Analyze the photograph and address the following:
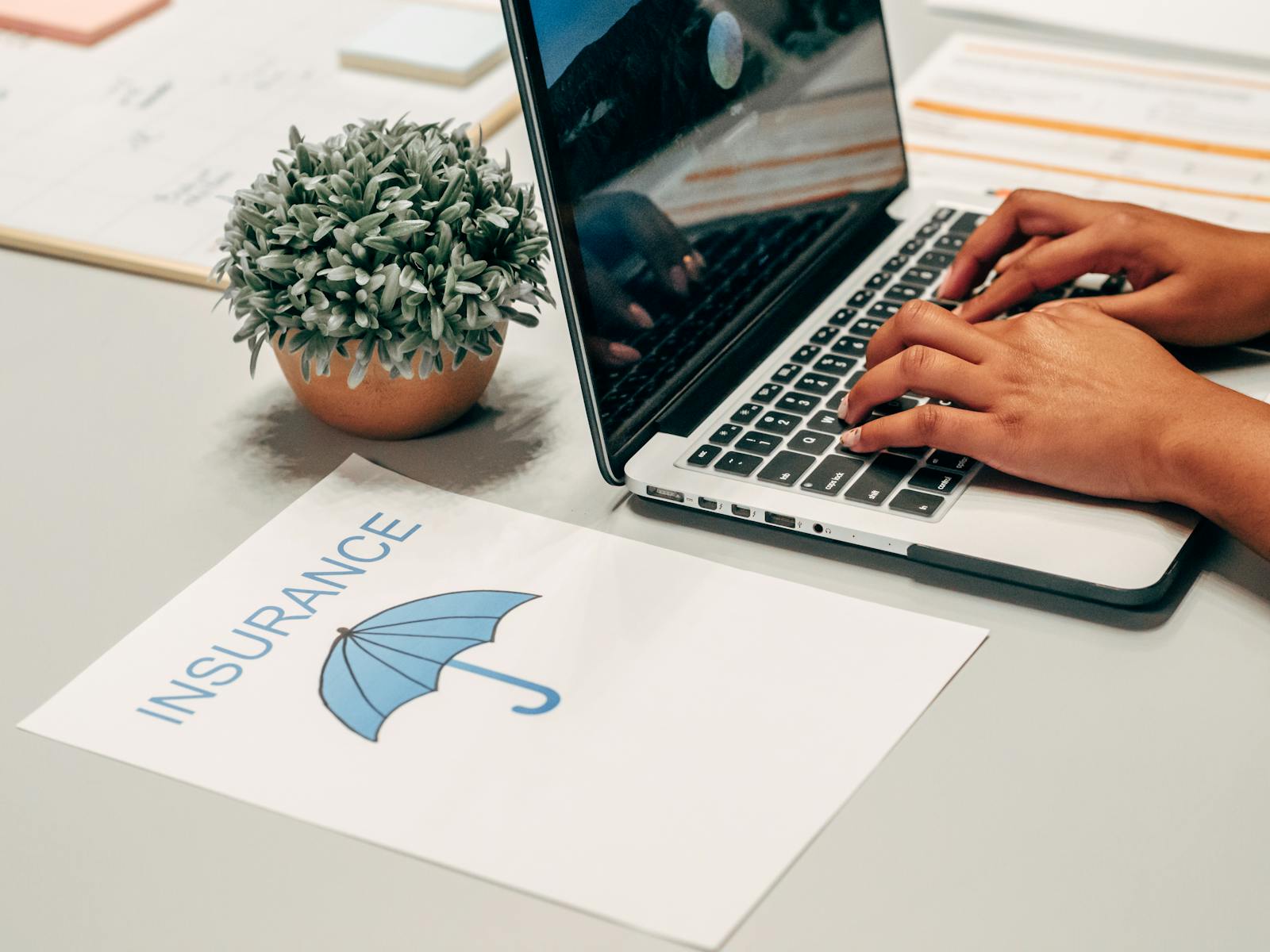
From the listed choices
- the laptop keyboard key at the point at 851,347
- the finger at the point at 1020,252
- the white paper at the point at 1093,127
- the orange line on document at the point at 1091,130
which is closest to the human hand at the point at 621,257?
the laptop keyboard key at the point at 851,347

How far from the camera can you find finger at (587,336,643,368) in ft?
2.08

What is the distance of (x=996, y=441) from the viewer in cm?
64

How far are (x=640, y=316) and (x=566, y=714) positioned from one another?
0.71 ft

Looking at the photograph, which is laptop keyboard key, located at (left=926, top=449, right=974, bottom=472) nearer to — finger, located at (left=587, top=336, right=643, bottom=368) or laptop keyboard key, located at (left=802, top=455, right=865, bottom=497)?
laptop keyboard key, located at (left=802, top=455, right=865, bottom=497)

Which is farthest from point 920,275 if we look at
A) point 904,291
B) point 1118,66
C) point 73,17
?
point 73,17

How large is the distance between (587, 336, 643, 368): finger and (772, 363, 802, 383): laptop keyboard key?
0.09 metres

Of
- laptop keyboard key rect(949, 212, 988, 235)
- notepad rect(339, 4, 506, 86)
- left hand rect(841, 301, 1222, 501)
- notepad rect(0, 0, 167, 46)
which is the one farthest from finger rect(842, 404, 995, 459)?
notepad rect(0, 0, 167, 46)

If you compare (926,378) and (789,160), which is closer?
(926,378)

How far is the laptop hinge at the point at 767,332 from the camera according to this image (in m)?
0.69

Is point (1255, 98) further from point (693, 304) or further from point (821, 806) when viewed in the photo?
point (821, 806)

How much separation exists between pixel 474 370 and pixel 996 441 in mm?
276

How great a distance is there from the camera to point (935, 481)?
65 cm

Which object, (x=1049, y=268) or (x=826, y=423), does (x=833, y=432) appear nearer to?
(x=826, y=423)

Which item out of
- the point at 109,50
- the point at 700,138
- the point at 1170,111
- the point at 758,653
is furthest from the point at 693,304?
the point at 109,50
